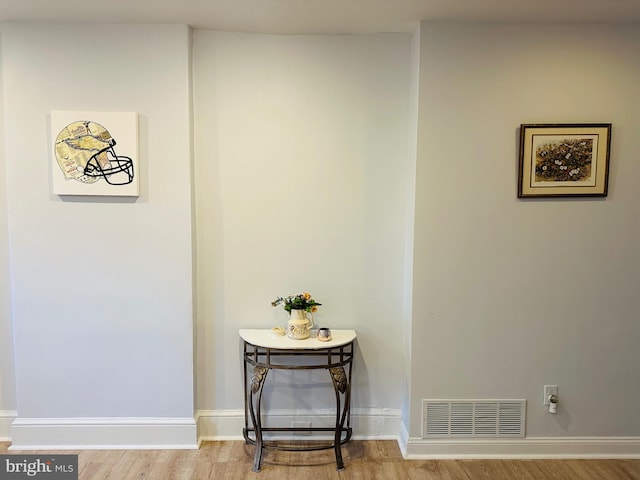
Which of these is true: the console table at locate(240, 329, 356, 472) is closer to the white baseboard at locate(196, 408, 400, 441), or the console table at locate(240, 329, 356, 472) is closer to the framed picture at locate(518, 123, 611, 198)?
the white baseboard at locate(196, 408, 400, 441)

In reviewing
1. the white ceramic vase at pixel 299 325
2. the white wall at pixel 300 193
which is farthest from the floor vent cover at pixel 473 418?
the white ceramic vase at pixel 299 325

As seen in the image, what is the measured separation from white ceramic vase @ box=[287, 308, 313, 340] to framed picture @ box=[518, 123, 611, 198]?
1390 mm

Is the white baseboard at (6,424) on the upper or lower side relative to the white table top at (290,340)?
lower

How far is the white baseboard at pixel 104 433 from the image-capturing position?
2.60m

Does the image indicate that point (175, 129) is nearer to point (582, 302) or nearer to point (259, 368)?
point (259, 368)

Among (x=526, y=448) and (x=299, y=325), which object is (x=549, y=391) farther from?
(x=299, y=325)

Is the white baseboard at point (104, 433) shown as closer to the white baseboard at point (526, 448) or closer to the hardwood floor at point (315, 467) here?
the hardwood floor at point (315, 467)

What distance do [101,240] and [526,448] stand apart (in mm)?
2702

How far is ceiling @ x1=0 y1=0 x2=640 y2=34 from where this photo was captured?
2.21 metres

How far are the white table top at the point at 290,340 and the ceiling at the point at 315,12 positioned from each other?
5.69 ft

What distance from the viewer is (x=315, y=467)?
2.46m

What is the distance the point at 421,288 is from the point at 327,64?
4.61 ft

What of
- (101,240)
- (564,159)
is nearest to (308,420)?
(101,240)

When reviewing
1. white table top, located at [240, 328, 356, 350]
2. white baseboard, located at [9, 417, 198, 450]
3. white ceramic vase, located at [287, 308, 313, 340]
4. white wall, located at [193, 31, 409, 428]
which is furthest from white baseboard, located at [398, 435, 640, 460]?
white baseboard, located at [9, 417, 198, 450]
